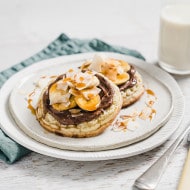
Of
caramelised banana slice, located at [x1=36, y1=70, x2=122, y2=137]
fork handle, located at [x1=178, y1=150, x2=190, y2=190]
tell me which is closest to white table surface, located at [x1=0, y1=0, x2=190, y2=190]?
fork handle, located at [x1=178, y1=150, x2=190, y2=190]

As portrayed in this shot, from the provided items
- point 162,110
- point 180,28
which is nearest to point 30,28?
point 180,28

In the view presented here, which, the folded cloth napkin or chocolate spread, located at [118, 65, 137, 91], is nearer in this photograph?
chocolate spread, located at [118, 65, 137, 91]

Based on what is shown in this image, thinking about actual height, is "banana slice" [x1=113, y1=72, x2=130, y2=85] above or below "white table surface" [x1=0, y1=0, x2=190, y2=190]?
above

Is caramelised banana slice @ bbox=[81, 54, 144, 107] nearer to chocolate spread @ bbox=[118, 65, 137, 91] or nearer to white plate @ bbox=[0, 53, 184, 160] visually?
chocolate spread @ bbox=[118, 65, 137, 91]

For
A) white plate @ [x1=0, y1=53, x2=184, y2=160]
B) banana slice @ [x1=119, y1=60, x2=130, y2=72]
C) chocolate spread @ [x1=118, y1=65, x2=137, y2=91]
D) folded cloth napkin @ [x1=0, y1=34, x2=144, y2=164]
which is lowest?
folded cloth napkin @ [x1=0, y1=34, x2=144, y2=164]

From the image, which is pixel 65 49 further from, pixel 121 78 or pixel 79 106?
pixel 79 106

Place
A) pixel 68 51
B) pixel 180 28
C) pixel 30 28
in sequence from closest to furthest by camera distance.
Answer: pixel 180 28 < pixel 68 51 < pixel 30 28

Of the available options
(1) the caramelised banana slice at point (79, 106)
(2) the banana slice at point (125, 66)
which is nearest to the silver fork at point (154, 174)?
(1) the caramelised banana slice at point (79, 106)

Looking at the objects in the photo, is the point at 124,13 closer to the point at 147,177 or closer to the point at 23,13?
the point at 23,13
